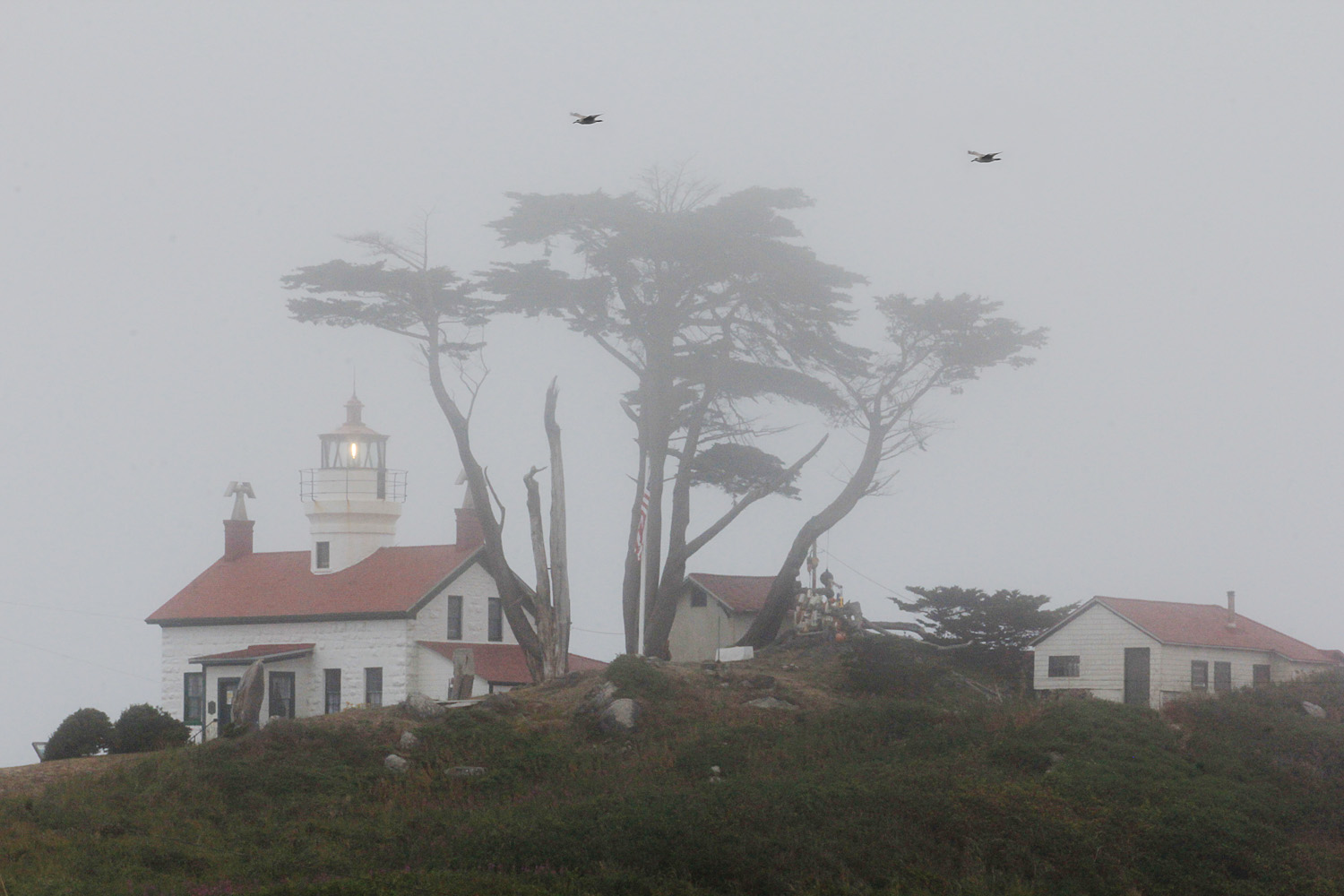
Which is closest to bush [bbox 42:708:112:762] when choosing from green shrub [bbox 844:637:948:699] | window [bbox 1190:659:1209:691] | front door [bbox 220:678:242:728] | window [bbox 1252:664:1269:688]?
front door [bbox 220:678:242:728]

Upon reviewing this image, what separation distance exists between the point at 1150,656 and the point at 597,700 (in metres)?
15.5

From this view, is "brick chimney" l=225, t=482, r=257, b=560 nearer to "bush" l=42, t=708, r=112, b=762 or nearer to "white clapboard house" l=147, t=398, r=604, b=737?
"white clapboard house" l=147, t=398, r=604, b=737

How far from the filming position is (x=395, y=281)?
142 feet

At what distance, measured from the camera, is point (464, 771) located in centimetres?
2789

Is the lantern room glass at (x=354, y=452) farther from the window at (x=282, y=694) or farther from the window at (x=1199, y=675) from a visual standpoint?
the window at (x=1199, y=675)

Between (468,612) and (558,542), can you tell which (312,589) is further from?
(558,542)

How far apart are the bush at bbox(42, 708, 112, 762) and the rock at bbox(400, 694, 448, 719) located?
7.09 meters

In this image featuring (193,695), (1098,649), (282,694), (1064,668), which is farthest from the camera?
(193,695)

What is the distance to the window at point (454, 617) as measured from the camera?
45.5 metres

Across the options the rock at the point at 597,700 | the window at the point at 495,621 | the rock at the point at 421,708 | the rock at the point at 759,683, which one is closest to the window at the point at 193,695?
the window at the point at 495,621

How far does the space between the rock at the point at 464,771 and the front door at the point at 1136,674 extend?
19.0 metres

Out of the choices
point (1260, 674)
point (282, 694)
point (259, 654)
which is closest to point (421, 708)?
point (259, 654)

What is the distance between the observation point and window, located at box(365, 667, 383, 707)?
44406mm

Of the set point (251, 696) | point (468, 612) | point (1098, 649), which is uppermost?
point (468, 612)
